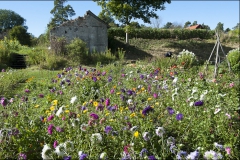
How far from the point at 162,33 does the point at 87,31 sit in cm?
1157

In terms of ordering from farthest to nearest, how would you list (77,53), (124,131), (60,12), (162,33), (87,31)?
(60,12), (162,33), (87,31), (77,53), (124,131)

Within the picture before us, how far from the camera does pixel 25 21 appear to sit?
74.0 metres

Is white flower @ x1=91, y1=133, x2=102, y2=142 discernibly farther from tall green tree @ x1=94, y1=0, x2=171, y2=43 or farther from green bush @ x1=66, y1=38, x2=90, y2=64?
tall green tree @ x1=94, y1=0, x2=171, y2=43

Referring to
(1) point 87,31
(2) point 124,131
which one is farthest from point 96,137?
(1) point 87,31

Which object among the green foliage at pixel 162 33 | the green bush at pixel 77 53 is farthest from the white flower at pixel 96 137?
the green foliage at pixel 162 33

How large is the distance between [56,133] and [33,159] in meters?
0.46

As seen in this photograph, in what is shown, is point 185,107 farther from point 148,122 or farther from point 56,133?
point 56,133

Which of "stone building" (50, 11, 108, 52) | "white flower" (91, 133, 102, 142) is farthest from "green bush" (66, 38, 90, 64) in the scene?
"white flower" (91, 133, 102, 142)

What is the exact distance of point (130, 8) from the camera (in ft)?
65.9

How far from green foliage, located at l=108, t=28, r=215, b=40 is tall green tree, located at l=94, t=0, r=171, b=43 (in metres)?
3.58

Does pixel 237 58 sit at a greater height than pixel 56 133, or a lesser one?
greater

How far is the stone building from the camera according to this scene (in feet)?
63.6

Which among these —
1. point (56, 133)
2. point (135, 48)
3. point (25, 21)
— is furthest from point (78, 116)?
point (25, 21)

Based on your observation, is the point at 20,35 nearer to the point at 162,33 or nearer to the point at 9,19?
the point at 162,33
